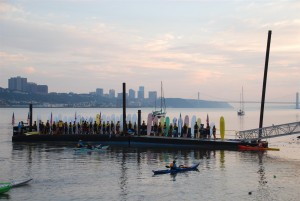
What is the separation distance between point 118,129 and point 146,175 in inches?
836

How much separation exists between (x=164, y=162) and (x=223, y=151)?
9.68 metres

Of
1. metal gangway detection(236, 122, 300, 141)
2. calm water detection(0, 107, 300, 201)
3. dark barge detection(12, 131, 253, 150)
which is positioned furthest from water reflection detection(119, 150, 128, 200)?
metal gangway detection(236, 122, 300, 141)

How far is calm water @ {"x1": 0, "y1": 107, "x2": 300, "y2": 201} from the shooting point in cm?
2558

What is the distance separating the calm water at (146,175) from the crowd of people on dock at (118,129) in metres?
4.71

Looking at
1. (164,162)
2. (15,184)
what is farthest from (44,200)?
(164,162)

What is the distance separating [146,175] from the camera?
1232 inches

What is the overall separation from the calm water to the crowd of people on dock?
186 inches

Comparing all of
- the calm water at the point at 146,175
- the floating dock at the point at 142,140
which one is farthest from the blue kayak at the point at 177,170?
the floating dock at the point at 142,140

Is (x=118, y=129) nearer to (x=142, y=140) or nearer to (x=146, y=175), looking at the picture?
(x=142, y=140)

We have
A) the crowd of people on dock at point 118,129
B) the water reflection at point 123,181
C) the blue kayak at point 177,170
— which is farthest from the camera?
the crowd of people on dock at point 118,129

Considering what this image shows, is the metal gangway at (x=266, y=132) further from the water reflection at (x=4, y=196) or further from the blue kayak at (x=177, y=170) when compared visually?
the water reflection at (x=4, y=196)

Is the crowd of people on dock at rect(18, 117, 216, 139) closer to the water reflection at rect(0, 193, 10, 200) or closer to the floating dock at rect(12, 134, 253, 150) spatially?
the floating dock at rect(12, 134, 253, 150)

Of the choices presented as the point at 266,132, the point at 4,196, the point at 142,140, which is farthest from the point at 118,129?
the point at 4,196

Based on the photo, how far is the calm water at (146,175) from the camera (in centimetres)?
2558
